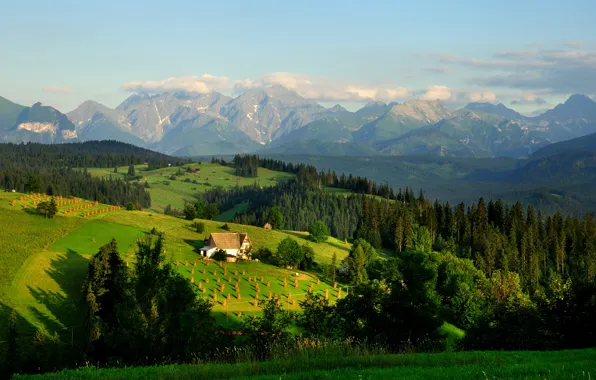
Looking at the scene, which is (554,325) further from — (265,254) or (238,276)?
(265,254)

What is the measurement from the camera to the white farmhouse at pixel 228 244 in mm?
108500

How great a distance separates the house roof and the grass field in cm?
8705

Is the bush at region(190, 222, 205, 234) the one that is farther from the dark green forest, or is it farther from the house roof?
the dark green forest

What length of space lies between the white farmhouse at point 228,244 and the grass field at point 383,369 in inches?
3373

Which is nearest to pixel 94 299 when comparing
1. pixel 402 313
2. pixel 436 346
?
pixel 402 313

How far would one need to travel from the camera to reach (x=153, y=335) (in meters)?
38.9

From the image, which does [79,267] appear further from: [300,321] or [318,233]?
[318,233]

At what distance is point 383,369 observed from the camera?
67.6 ft

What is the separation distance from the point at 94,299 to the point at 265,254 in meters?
59.0

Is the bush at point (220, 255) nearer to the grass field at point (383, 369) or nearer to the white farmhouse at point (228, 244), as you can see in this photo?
the white farmhouse at point (228, 244)

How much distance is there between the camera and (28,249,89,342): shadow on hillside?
5972 centimetres

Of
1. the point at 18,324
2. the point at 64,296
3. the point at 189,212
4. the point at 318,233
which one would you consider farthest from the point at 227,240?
the point at 18,324

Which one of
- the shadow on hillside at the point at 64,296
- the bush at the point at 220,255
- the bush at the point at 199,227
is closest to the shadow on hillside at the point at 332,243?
the bush at the point at 199,227

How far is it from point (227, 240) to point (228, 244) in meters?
1.59
